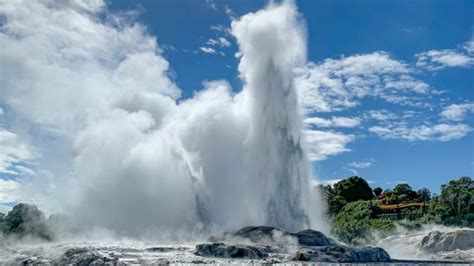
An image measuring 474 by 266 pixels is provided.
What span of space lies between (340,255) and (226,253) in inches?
271

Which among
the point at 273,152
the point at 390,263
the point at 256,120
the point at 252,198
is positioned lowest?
the point at 390,263

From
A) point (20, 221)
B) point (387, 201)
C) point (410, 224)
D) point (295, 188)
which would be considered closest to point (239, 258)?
point (295, 188)

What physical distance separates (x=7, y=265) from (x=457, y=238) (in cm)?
3704

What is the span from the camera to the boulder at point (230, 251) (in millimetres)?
32619

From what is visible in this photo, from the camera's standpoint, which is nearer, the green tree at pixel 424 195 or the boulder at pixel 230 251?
the boulder at pixel 230 251

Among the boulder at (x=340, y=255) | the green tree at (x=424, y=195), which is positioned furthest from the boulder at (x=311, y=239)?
the green tree at (x=424, y=195)

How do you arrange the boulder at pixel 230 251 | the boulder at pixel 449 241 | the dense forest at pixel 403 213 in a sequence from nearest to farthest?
1. the boulder at pixel 230 251
2. the boulder at pixel 449 241
3. the dense forest at pixel 403 213

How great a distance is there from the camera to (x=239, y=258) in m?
32.2

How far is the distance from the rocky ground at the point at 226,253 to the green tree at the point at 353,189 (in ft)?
250

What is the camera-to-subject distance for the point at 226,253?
110 feet

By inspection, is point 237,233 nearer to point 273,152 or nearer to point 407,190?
point 273,152

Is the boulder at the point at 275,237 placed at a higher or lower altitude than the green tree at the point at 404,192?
lower

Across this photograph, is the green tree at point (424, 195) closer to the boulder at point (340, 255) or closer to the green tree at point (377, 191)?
the green tree at point (377, 191)

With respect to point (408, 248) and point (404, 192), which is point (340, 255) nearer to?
point (408, 248)
